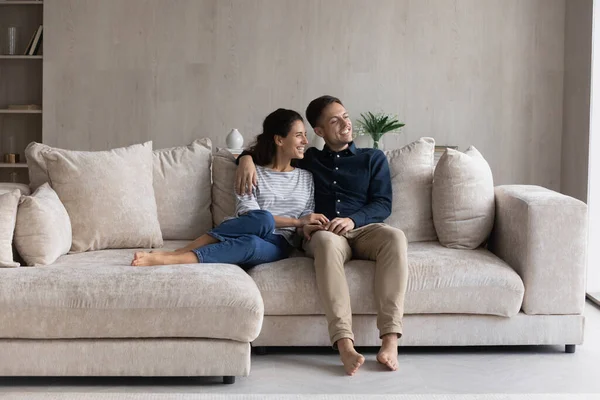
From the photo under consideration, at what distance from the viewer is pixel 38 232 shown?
311cm

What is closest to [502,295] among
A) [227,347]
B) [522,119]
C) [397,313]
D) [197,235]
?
[397,313]

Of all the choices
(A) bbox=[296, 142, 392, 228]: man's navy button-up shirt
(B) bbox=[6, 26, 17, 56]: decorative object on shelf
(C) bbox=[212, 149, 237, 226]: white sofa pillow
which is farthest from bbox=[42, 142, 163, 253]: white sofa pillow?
(B) bbox=[6, 26, 17, 56]: decorative object on shelf

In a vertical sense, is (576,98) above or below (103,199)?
above

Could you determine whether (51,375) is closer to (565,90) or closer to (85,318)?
(85,318)

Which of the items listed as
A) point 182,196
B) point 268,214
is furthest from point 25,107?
point 268,214

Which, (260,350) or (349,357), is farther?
(260,350)

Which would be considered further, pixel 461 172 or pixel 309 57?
pixel 309 57

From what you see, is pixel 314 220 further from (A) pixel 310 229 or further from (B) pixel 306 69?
(B) pixel 306 69

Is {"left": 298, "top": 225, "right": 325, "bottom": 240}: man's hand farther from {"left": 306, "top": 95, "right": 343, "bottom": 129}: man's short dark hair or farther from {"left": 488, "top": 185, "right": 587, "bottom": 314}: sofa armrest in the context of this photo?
{"left": 488, "top": 185, "right": 587, "bottom": 314}: sofa armrest

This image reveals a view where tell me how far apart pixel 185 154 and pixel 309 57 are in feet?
7.19

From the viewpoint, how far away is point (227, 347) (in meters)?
2.81

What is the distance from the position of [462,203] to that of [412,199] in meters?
0.24

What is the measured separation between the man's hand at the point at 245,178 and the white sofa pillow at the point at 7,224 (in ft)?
3.01

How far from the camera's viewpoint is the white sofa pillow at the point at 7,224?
298 cm
